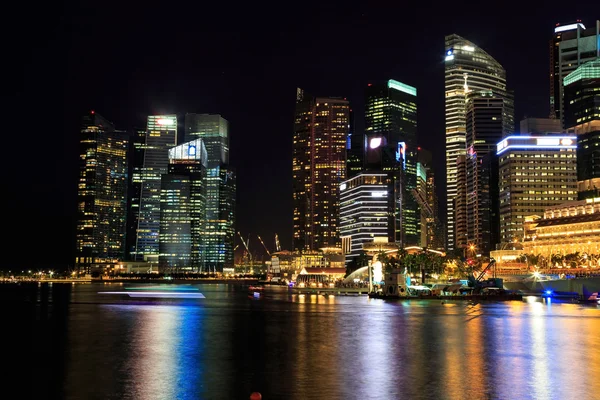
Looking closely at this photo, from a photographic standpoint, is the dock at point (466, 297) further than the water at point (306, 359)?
Yes

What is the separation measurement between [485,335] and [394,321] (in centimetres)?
1986

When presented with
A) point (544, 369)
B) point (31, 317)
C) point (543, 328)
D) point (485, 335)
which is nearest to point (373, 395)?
point (544, 369)

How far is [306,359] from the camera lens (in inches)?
2125

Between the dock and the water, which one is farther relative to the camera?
the dock

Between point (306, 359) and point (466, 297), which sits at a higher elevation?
point (306, 359)

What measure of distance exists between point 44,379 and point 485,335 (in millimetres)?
46539

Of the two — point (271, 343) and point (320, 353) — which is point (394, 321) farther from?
point (320, 353)

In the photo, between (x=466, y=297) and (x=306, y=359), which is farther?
(x=466, y=297)

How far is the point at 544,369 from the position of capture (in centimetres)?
4872

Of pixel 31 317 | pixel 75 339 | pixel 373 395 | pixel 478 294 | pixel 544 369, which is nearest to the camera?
pixel 373 395

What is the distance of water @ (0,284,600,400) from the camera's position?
40.7 m

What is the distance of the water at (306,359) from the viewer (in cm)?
4066

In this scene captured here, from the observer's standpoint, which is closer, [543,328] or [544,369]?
[544,369]

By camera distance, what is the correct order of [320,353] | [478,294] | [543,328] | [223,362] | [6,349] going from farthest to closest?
[478,294], [543,328], [6,349], [320,353], [223,362]
